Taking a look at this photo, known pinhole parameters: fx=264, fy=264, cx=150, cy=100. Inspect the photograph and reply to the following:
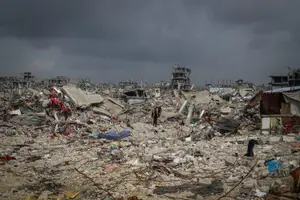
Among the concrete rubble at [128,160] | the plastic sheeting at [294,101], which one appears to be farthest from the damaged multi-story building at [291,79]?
the concrete rubble at [128,160]

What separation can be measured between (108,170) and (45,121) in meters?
8.13

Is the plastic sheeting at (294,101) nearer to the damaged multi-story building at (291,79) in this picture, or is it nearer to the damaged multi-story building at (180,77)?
the damaged multi-story building at (291,79)

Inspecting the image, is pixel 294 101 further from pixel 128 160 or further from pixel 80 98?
pixel 80 98

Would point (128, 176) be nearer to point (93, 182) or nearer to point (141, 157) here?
point (93, 182)

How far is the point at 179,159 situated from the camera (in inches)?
298

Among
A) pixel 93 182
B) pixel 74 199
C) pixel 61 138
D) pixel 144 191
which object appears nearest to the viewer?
pixel 74 199

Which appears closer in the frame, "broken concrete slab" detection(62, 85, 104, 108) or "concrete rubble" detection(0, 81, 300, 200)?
"concrete rubble" detection(0, 81, 300, 200)

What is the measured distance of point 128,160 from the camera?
8.03 metres

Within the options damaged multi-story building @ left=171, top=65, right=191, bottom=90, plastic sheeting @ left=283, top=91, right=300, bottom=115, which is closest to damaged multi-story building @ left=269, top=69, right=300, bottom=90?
damaged multi-story building @ left=171, top=65, right=191, bottom=90

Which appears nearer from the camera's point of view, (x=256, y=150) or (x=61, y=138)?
(x=256, y=150)

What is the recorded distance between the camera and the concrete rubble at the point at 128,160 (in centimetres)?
564

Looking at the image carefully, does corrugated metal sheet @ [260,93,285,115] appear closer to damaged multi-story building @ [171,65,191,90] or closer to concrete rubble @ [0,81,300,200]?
concrete rubble @ [0,81,300,200]

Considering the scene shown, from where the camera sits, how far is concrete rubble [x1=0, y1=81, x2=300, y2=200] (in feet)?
18.5

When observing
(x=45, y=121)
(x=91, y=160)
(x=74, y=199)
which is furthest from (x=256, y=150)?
(x=45, y=121)
